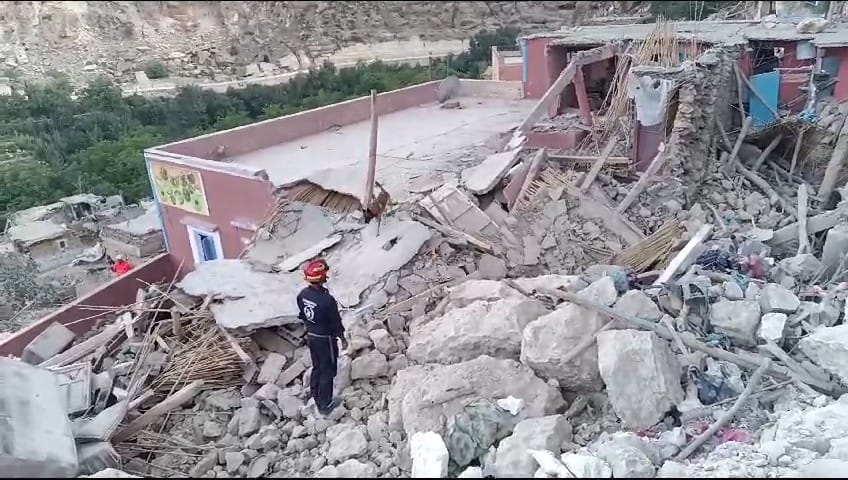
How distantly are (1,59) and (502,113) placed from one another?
13546 mm

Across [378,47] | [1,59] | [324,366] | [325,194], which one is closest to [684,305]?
[324,366]

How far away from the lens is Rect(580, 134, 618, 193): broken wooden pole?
1001cm

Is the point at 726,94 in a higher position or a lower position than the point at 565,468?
higher

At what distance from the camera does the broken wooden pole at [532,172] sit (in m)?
9.82

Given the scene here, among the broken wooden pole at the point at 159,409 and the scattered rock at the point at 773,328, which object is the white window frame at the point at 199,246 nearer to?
the broken wooden pole at the point at 159,409

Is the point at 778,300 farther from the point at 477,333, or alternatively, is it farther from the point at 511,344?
the point at 477,333

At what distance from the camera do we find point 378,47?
51000 millimetres

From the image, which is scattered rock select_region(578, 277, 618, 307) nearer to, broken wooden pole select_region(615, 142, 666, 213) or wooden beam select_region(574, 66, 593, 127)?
broken wooden pole select_region(615, 142, 666, 213)

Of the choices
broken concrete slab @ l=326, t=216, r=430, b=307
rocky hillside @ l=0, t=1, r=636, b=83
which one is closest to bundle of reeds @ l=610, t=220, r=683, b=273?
broken concrete slab @ l=326, t=216, r=430, b=307

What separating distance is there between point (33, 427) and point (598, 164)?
8176 millimetres

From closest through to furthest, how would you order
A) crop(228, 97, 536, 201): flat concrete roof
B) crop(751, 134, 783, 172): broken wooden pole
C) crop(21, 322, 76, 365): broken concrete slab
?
crop(21, 322, 76, 365): broken concrete slab < crop(228, 97, 536, 201): flat concrete roof < crop(751, 134, 783, 172): broken wooden pole

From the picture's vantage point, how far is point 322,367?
18.9 ft

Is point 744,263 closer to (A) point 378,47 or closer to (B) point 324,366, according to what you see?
(B) point 324,366

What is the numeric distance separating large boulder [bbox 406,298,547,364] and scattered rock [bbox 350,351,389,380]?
0.28 m
